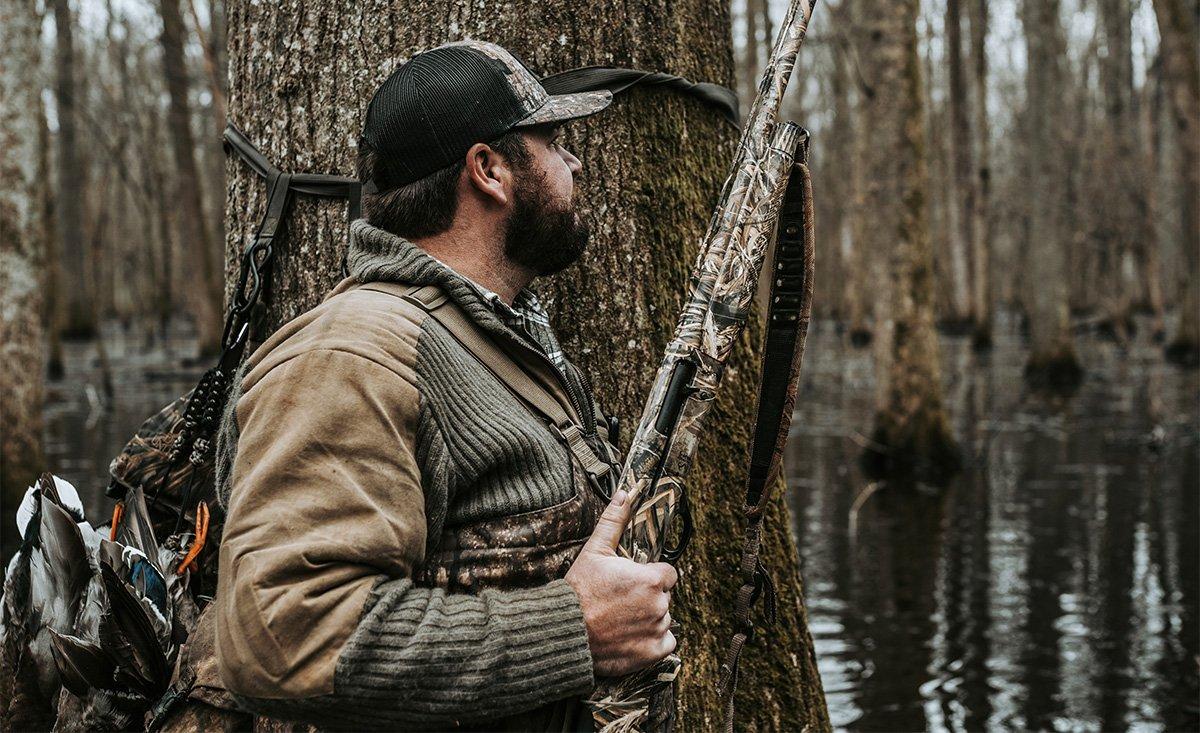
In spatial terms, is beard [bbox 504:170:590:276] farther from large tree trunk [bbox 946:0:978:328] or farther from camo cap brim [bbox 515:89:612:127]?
large tree trunk [bbox 946:0:978:328]

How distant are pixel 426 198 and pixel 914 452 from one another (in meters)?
10.1

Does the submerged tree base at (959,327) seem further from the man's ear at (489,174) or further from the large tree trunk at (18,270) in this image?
the man's ear at (489,174)

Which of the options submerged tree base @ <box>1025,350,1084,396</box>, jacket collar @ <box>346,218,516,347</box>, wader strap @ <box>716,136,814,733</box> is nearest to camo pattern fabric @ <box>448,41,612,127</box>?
jacket collar @ <box>346,218,516,347</box>

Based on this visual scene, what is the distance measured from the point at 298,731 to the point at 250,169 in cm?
163

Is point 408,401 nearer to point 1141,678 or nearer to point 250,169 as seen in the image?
point 250,169

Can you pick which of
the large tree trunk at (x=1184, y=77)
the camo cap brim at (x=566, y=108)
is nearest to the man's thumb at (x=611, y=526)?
the camo cap brim at (x=566, y=108)

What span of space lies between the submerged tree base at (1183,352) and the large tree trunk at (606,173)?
70.9 ft

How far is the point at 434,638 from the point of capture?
6.07 ft

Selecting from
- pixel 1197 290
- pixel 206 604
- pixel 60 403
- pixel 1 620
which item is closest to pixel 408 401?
pixel 206 604

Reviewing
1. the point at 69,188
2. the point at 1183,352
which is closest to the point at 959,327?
the point at 1183,352

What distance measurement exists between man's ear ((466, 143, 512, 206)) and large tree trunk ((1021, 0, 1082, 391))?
63.5ft

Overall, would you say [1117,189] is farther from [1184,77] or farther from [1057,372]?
[1184,77]

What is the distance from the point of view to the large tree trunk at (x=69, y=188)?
24.2m

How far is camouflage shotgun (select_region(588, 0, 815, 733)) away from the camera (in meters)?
2.19
